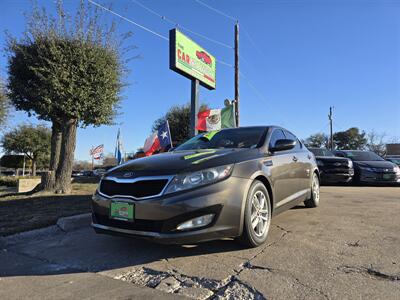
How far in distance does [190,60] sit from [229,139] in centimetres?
860

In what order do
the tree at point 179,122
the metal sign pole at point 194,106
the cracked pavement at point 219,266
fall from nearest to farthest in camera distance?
the cracked pavement at point 219,266, the metal sign pole at point 194,106, the tree at point 179,122

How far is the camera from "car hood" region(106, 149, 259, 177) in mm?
3861

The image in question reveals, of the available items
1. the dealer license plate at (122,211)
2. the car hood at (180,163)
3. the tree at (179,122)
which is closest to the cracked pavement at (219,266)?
the dealer license plate at (122,211)

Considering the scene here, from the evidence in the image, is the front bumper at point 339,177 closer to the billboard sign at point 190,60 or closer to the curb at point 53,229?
the billboard sign at point 190,60

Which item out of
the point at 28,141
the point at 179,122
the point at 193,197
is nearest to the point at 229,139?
the point at 193,197

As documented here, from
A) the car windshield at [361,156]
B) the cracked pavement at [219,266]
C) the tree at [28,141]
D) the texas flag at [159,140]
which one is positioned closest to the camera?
the cracked pavement at [219,266]

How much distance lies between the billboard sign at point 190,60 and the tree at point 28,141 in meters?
35.1

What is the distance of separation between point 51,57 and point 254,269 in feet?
27.5

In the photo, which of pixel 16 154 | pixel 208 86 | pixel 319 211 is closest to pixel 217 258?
pixel 319 211

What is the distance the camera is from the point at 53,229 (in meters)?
5.71

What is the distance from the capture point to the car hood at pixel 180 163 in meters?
3.86

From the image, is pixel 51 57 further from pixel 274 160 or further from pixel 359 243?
pixel 359 243

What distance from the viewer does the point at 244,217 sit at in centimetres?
390

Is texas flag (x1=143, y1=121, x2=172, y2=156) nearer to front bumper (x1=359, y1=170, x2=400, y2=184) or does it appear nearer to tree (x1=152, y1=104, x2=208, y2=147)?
front bumper (x1=359, y1=170, x2=400, y2=184)
